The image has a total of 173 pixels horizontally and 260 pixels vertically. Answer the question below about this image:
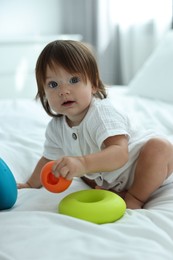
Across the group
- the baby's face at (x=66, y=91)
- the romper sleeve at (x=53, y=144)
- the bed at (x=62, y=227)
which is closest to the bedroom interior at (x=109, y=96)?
the bed at (x=62, y=227)

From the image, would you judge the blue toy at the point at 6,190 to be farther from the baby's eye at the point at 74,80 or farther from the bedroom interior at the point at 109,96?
the baby's eye at the point at 74,80

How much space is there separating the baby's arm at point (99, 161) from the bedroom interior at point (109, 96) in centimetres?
10

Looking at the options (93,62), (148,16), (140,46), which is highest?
(93,62)

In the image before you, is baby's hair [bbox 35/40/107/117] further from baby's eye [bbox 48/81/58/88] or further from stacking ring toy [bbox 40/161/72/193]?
stacking ring toy [bbox 40/161/72/193]

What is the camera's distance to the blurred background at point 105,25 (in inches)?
122

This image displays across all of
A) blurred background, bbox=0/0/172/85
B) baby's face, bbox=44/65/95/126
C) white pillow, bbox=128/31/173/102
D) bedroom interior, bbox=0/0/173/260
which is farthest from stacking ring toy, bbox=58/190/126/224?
blurred background, bbox=0/0/172/85

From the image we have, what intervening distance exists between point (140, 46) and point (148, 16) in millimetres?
218

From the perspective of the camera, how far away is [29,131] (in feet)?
5.54

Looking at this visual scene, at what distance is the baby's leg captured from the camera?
1108 mm

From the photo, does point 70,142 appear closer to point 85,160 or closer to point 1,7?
point 85,160

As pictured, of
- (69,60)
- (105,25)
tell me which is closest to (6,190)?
(69,60)

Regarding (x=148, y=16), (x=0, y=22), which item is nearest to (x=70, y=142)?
(x=148, y=16)

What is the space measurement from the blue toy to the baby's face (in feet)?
0.72

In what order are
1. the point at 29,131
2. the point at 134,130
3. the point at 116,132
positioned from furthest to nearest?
1. the point at 29,131
2. the point at 134,130
3. the point at 116,132
